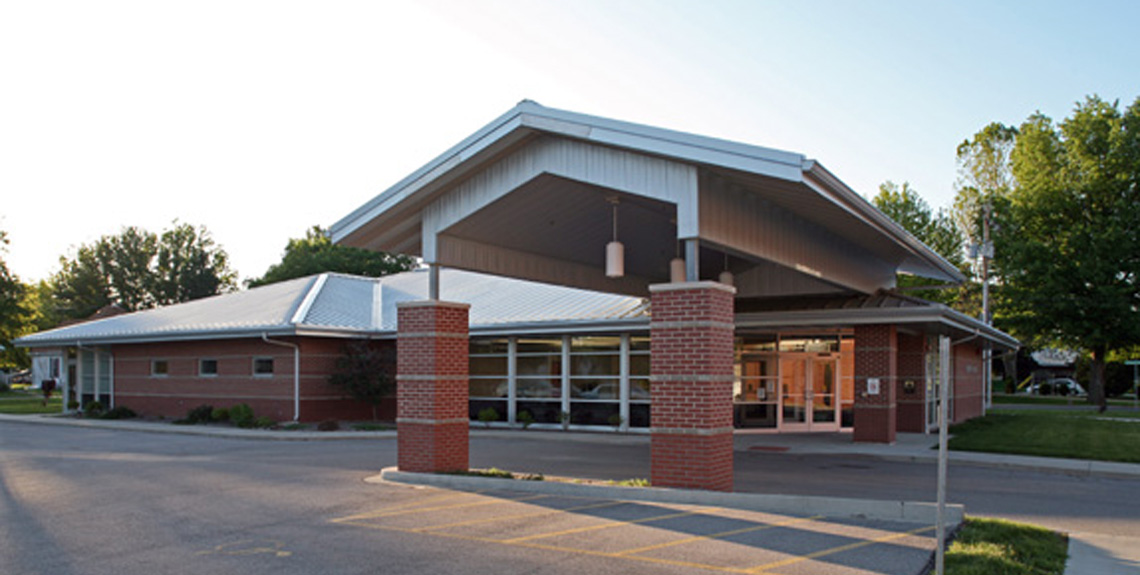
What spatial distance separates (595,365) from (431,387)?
482 inches

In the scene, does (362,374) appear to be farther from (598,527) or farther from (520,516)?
(598,527)

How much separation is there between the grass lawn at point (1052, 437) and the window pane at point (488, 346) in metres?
13.0

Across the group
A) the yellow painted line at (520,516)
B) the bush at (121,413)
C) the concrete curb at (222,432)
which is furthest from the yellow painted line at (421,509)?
the bush at (121,413)

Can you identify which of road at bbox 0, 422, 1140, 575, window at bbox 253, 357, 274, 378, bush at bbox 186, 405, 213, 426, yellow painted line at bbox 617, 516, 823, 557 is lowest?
bush at bbox 186, 405, 213, 426

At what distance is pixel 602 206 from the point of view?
565 inches

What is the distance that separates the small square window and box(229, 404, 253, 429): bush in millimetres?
1146

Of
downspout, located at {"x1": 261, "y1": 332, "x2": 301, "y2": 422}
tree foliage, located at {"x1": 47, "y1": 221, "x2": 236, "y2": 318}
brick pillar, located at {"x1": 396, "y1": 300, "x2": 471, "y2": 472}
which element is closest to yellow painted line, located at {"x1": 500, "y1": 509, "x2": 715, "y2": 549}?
brick pillar, located at {"x1": 396, "y1": 300, "x2": 471, "y2": 472}

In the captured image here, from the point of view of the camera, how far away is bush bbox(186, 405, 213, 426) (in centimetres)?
2809

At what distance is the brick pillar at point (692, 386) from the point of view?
1086 cm

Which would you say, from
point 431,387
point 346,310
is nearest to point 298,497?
point 431,387

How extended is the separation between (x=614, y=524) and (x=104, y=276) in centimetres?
8242

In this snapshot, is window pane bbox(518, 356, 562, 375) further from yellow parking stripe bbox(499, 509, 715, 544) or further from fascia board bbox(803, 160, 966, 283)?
yellow parking stripe bbox(499, 509, 715, 544)

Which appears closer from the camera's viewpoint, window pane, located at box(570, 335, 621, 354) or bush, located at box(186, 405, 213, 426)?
window pane, located at box(570, 335, 621, 354)

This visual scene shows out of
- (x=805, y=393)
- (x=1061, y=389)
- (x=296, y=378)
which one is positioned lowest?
(x=1061, y=389)
